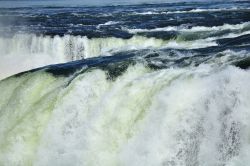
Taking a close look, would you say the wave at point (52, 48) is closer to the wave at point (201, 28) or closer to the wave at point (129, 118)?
the wave at point (201, 28)

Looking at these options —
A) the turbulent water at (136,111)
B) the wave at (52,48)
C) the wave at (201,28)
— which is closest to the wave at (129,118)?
the turbulent water at (136,111)

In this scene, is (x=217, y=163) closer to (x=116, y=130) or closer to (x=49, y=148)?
(x=116, y=130)

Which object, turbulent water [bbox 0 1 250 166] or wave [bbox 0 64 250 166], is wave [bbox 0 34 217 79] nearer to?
turbulent water [bbox 0 1 250 166]

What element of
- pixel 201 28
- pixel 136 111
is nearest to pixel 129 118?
pixel 136 111

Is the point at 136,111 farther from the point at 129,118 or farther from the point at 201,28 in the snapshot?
the point at 201,28

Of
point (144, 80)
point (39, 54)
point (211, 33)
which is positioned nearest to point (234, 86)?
point (144, 80)

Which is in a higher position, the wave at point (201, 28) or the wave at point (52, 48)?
the wave at point (201, 28)

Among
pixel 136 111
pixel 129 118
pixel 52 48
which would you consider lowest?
pixel 52 48

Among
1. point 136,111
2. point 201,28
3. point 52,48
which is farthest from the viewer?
point 52,48
